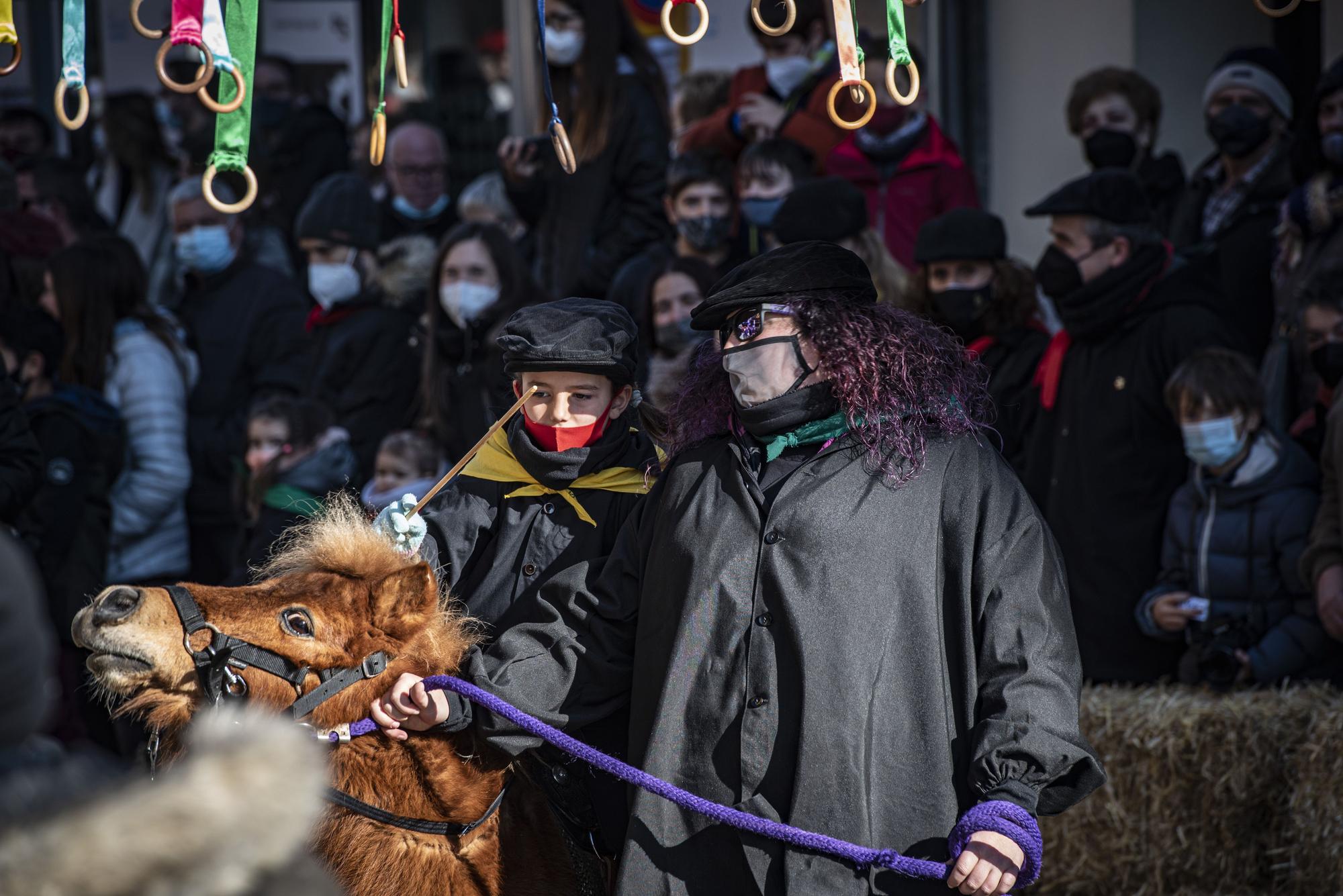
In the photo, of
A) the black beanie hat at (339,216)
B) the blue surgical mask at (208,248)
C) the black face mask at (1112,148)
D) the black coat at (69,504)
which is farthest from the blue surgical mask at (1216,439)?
the blue surgical mask at (208,248)

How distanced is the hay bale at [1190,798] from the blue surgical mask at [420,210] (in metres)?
4.61

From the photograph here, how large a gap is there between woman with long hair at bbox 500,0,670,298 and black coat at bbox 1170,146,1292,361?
2.58 m

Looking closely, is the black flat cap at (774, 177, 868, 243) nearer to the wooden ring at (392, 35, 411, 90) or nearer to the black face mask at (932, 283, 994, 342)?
the black face mask at (932, 283, 994, 342)

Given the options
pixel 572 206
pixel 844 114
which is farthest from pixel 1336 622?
pixel 572 206

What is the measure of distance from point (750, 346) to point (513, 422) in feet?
2.87

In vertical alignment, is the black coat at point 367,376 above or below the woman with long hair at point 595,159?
below

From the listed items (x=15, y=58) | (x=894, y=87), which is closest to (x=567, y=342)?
(x=894, y=87)

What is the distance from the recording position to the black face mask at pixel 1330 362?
521 centimetres

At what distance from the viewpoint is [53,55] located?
1017 centimetres

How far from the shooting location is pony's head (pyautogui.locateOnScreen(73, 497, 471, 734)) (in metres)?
2.98

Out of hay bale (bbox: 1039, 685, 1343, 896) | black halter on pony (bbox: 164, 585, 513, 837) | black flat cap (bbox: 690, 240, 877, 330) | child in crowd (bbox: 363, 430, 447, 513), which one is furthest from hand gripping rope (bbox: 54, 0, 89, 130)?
hay bale (bbox: 1039, 685, 1343, 896)

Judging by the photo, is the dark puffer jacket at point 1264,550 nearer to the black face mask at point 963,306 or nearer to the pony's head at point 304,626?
the black face mask at point 963,306

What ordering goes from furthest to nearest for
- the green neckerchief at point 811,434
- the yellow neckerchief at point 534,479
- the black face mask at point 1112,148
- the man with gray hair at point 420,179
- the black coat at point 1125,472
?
the man with gray hair at point 420,179 < the black face mask at point 1112,148 < the black coat at point 1125,472 < the yellow neckerchief at point 534,479 < the green neckerchief at point 811,434

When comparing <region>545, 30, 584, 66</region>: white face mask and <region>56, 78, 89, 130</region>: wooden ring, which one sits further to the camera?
<region>545, 30, 584, 66</region>: white face mask
